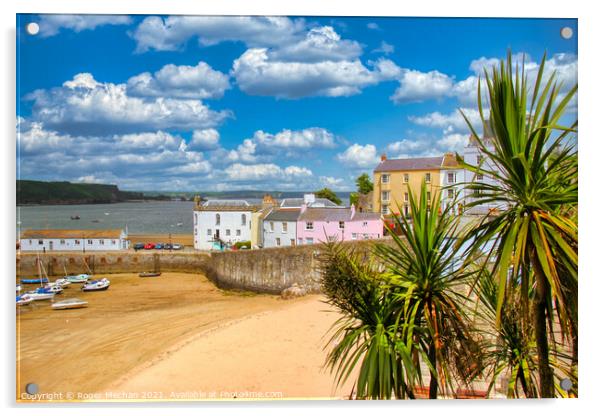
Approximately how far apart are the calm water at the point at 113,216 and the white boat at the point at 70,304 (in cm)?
125

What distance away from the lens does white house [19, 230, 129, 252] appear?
20.0ft

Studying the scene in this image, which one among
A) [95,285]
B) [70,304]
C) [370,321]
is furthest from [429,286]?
[95,285]

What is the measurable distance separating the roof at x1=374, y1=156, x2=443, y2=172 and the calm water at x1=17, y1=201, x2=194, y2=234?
2.47 meters

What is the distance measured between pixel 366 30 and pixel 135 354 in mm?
4129

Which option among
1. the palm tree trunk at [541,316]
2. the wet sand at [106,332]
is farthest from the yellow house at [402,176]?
the wet sand at [106,332]

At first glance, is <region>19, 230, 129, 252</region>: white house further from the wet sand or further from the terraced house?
the terraced house

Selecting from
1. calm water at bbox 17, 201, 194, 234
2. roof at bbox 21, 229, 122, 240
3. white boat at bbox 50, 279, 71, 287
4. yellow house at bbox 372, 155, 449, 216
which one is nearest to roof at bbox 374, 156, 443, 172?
yellow house at bbox 372, 155, 449, 216

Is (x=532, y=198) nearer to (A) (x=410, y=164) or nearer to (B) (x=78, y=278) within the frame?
(A) (x=410, y=164)

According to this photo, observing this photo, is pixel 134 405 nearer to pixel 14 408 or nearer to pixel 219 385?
pixel 219 385

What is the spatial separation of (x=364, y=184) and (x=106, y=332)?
388 cm

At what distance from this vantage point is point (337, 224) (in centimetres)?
1045

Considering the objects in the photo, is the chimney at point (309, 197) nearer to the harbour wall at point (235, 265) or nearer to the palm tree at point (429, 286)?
the harbour wall at point (235, 265)

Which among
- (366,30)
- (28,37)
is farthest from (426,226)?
(28,37)

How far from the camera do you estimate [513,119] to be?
10.1 feet
